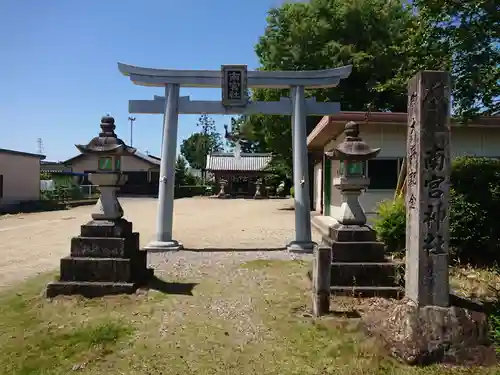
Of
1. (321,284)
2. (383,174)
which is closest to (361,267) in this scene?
(321,284)

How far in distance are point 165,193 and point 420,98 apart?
748cm

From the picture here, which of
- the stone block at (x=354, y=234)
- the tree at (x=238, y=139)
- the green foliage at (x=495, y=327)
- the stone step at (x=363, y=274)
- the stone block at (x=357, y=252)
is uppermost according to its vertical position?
the tree at (x=238, y=139)

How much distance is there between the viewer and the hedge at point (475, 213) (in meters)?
8.48

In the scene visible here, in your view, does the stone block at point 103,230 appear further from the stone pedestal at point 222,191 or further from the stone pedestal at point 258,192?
the stone pedestal at point 222,191

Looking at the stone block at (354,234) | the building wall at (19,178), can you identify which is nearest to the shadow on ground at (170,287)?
the stone block at (354,234)

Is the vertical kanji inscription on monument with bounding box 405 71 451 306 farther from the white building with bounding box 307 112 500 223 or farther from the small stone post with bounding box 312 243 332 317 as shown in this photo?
the white building with bounding box 307 112 500 223

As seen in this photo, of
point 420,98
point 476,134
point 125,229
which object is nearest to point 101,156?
point 125,229

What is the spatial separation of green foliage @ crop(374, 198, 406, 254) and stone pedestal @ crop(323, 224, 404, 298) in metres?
2.50

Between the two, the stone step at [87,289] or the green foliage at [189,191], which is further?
the green foliage at [189,191]

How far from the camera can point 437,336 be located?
4.52 meters

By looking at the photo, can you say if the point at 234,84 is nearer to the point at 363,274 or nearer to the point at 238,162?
the point at 363,274

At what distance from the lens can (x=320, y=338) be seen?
506 centimetres

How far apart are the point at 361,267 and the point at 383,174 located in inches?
312

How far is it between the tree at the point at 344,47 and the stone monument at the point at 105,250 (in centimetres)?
1479
